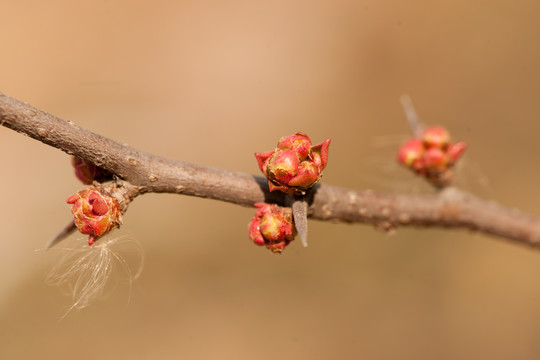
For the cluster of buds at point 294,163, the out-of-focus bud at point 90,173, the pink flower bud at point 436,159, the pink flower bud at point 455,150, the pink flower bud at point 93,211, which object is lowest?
the pink flower bud at point 93,211

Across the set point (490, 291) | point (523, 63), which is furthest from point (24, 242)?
point (523, 63)

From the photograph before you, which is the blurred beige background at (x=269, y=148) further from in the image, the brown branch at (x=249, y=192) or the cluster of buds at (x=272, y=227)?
the cluster of buds at (x=272, y=227)

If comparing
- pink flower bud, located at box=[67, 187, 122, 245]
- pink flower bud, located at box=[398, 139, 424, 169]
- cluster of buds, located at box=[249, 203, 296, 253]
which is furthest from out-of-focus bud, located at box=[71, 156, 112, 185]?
pink flower bud, located at box=[398, 139, 424, 169]

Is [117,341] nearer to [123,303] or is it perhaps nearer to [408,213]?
[123,303]

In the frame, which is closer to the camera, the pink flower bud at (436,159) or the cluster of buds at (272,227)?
the cluster of buds at (272,227)

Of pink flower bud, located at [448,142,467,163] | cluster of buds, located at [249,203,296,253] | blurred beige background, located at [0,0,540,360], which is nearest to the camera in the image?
cluster of buds, located at [249,203,296,253]

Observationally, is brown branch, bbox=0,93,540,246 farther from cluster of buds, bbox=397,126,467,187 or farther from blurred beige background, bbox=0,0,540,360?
blurred beige background, bbox=0,0,540,360

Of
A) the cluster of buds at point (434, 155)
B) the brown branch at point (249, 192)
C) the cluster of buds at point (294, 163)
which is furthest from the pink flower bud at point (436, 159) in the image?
the cluster of buds at point (294, 163)

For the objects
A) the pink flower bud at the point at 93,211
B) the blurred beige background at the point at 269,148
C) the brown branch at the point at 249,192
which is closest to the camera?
the brown branch at the point at 249,192
